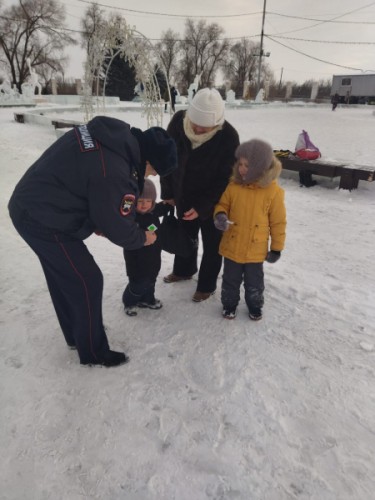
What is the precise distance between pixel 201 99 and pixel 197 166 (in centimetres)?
47

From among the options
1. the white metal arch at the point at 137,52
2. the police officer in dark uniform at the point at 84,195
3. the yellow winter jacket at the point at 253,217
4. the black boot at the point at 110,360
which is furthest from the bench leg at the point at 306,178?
the black boot at the point at 110,360

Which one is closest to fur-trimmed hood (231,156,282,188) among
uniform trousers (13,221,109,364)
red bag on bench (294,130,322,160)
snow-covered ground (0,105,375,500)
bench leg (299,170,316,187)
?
snow-covered ground (0,105,375,500)

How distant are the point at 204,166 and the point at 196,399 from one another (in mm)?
1619

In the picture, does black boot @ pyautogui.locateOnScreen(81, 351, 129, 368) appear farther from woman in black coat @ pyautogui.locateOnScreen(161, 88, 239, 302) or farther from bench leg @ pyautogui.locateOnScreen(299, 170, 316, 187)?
bench leg @ pyautogui.locateOnScreen(299, 170, 316, 187)

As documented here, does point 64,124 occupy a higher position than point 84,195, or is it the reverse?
point 64,124

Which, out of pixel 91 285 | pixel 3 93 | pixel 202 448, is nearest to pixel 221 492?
pixel 202 448

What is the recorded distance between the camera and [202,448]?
1.82 metres

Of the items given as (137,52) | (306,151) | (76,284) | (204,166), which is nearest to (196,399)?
(76,284)

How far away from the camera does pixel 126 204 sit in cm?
176

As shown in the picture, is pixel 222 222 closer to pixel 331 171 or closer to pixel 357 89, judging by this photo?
pixel 331 171

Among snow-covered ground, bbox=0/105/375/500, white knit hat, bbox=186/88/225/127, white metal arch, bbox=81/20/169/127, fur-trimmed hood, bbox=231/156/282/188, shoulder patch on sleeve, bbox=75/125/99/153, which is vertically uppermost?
white metal arch, bbox=81/20/169/127

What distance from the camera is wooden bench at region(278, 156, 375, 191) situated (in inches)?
245

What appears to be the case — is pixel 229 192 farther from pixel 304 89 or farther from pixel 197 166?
pixel 304 89

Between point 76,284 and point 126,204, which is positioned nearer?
point 126,204
